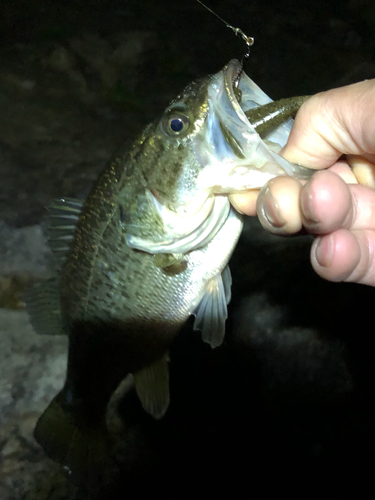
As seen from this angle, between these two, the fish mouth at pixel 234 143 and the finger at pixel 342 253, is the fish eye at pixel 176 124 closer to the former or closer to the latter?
the fish mouth at pixel 234 143

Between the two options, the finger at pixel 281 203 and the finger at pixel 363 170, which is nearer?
the finger at pixel 281 203

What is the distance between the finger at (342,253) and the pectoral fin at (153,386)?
811 millimetres

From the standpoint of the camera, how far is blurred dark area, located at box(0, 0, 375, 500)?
1665mm

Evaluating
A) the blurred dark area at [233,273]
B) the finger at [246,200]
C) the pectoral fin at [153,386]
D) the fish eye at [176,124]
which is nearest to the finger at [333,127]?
the finger at [246,200]

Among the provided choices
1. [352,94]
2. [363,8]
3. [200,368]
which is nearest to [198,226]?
[352,94]

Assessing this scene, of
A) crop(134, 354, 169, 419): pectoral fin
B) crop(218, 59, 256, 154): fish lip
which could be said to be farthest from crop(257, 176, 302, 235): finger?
crop(134, 354, 169, 419): pectoral fin

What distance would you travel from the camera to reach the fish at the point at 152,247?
76 cm

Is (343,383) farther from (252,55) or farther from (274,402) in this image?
(252,55)

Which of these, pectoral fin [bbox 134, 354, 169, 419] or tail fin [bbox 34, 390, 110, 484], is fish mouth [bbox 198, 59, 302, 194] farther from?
tail fin [bbox 34, 390, 110, 484]

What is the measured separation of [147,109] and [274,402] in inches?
74.6

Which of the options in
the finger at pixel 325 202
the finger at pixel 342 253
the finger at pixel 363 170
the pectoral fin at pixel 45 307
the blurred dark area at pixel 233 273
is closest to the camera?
the finger at pixel 325 202

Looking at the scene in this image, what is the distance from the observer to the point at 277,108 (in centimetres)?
75

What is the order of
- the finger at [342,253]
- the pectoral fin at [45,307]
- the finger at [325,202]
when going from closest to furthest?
1. the finger at [325,202]
2. the finger at [342,253]
3. the pectoral fin at [45,307]

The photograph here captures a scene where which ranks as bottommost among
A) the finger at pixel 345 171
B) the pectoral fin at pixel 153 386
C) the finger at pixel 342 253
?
the pectoral fin at pixel 153 386
